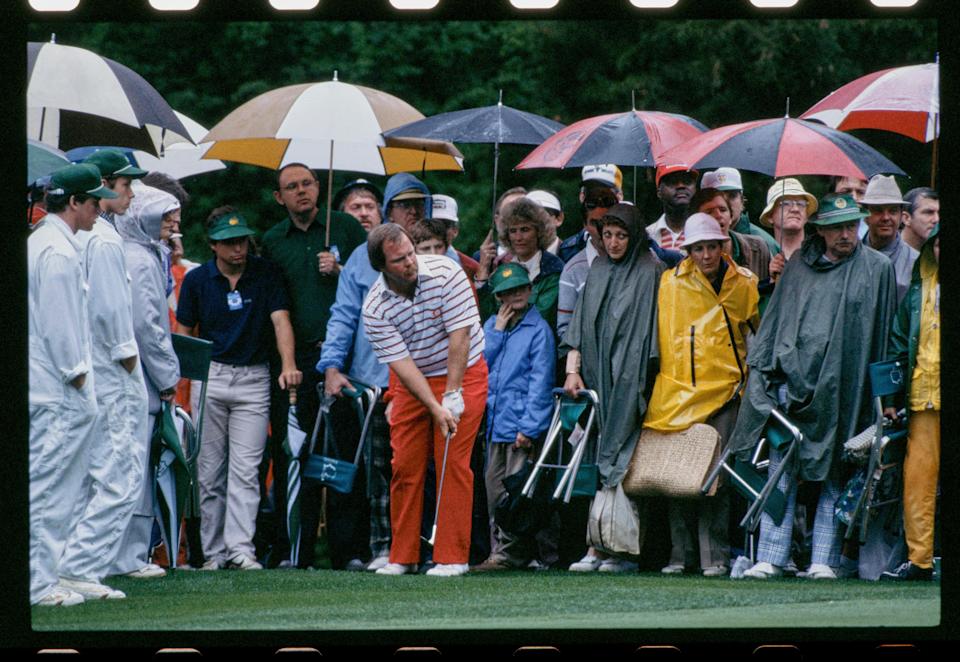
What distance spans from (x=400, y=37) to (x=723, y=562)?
314 cm

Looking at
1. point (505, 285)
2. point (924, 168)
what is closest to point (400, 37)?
point (505, 285)

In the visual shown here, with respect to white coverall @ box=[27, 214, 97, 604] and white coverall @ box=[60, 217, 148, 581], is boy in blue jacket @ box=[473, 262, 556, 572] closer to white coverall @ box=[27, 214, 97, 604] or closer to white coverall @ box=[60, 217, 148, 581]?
white coverall @ box=[60, 217, 148, 581]

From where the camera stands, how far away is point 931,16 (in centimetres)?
593

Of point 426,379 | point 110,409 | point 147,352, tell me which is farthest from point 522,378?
point 110,409

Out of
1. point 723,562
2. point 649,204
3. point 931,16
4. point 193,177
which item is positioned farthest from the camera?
point 193,177

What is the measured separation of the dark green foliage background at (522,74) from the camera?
8.95 meters

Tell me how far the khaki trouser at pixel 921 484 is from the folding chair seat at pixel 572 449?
1.50 metres

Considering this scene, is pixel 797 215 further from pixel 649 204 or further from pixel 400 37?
pixel 400 37

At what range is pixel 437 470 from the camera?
27.2ft

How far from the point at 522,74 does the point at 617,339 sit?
2.69 m

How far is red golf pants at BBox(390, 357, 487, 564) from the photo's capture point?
27.0 feet

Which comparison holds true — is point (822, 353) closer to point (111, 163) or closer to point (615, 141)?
point (615, 141)

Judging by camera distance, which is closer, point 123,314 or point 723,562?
point 123,314

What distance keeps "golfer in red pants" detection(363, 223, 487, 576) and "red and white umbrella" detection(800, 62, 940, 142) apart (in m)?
2.03
